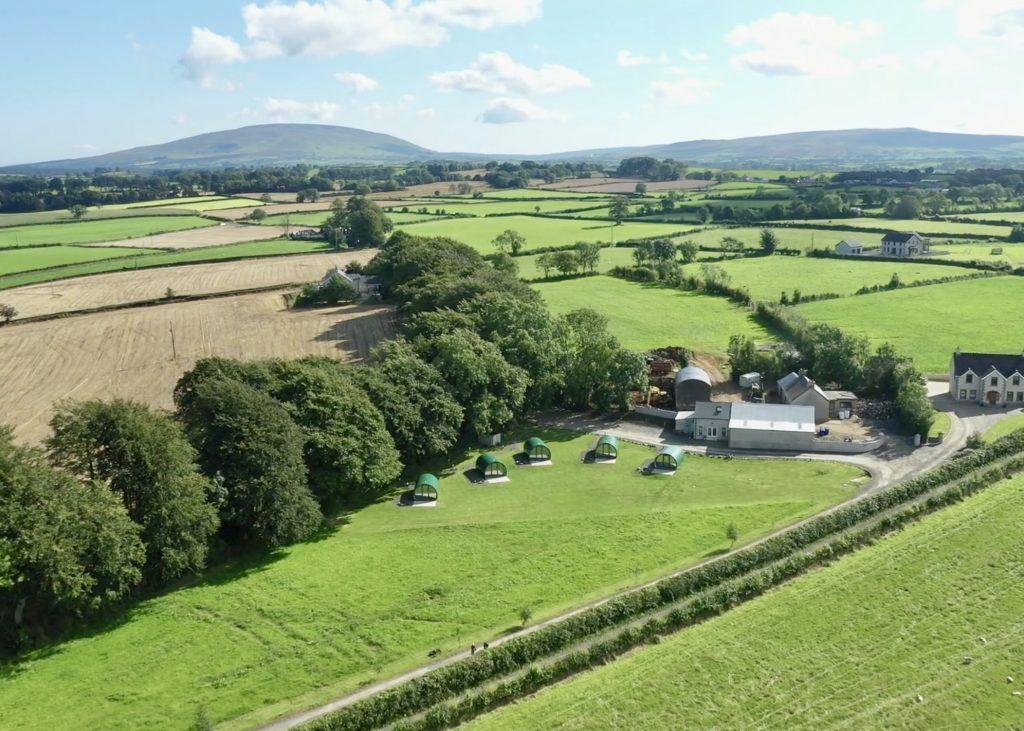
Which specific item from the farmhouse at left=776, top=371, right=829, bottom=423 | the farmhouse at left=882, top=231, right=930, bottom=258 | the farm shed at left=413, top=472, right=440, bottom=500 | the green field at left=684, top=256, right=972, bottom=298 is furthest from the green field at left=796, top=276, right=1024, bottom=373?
the farm shed at left=413, top=472, right=440, bottom=500

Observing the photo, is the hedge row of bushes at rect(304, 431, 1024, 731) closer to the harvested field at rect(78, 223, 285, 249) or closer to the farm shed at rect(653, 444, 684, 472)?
the farm shed at rect(653, 444, 684, 472)

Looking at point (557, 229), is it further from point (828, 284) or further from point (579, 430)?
point (579, 430)

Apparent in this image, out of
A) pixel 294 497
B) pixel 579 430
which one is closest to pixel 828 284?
pixel 579 430

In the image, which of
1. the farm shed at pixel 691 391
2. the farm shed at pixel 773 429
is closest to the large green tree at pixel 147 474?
the farm shed at pixel 773 429

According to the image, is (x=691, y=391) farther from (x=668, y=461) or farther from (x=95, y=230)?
(x=95, y=230)

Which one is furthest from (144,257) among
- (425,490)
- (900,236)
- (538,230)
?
(900,236)

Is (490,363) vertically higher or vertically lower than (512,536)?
higher
